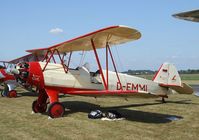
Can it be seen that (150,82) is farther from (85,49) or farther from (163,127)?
(163,127)

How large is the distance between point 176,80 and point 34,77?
670 cm

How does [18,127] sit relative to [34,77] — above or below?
below

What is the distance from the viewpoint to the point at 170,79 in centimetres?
1309

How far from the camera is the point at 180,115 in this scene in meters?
9.68

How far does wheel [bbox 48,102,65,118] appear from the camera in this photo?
29.9 feet

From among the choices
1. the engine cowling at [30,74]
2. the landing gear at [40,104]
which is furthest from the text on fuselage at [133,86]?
the engine cowling at [30,74]

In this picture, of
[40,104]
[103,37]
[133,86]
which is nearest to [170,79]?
[133,86]

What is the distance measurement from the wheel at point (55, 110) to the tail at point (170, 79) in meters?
5.08

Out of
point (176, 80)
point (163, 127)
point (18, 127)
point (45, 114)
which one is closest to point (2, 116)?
point (45, 114)

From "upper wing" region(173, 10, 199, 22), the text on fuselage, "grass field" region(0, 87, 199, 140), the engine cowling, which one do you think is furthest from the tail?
"upper wing" region(173, 10, 199, 22)

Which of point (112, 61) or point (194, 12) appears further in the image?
point (112, 61)

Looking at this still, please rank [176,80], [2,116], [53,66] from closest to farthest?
[2,116], [53,66], [176,80]

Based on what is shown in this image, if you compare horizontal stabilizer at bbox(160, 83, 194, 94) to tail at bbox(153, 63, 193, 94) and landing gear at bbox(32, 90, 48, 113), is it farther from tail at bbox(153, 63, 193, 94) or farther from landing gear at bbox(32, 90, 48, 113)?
landing gear at bbox(32, 90, 48, 113)

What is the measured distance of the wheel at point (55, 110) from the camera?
9.12 metres
